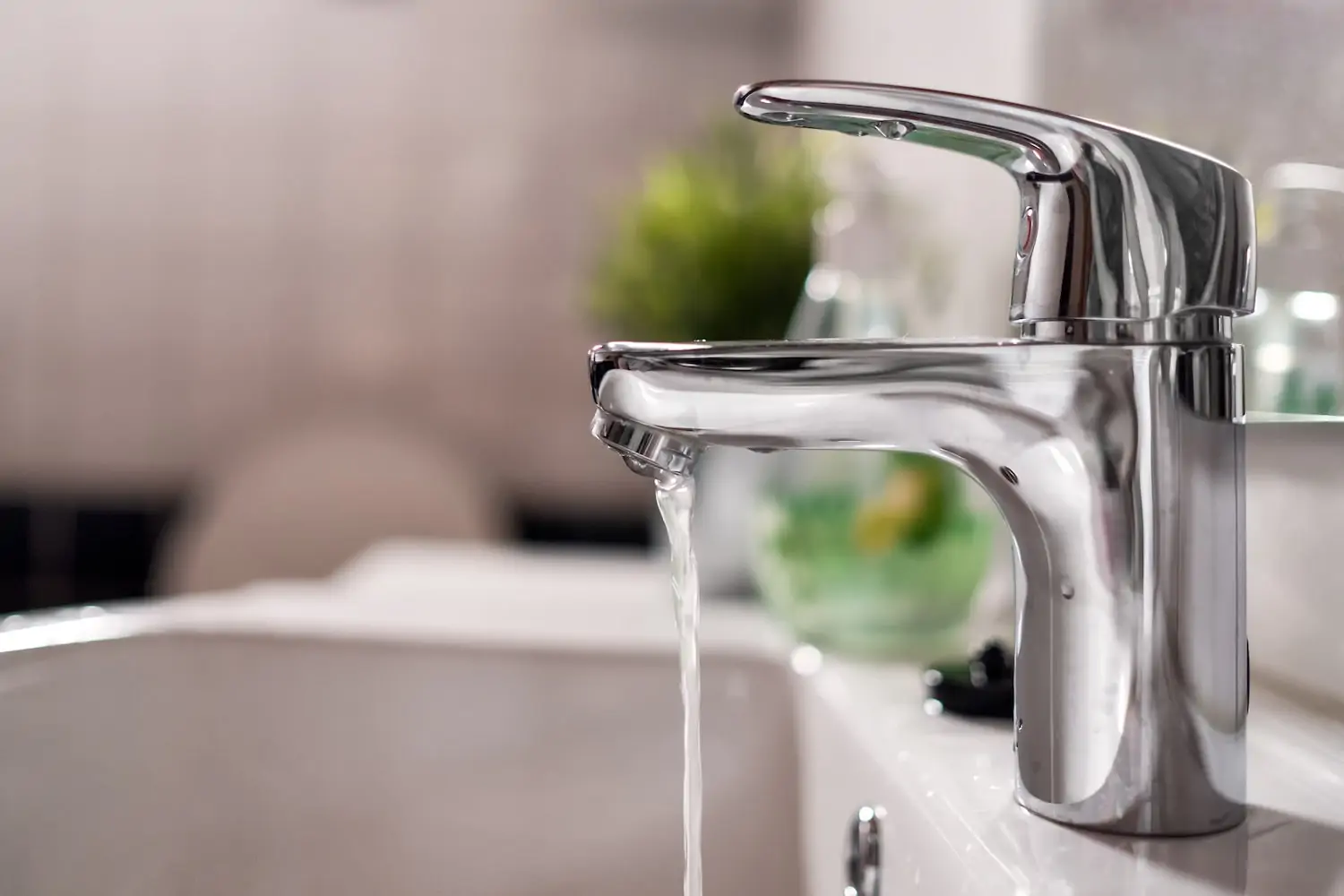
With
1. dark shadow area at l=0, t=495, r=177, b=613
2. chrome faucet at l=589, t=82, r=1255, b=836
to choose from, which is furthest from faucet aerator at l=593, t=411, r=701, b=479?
dark shadow area at l=0, t=495, r=177, b=613

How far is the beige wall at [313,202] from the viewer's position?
1713 mm

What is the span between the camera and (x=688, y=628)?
335 mm

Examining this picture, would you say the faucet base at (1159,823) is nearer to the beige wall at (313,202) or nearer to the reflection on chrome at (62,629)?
the reflection on chrome at (62,629)

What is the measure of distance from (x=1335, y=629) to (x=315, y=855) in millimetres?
405

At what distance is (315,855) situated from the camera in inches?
19.7

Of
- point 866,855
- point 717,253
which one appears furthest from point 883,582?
point 717,253

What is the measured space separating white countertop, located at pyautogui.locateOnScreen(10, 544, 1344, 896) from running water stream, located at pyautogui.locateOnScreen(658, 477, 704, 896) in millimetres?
60

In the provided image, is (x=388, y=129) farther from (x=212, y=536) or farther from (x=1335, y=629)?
(x=1335, y=629)

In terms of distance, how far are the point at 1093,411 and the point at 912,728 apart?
0.16 meters

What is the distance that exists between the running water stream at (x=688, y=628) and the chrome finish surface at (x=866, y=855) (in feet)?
0.18

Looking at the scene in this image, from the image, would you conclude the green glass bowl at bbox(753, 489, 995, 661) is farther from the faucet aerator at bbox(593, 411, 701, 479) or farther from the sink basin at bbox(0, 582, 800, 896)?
the faucet aerator at bbox(593, 411, 701, 479)

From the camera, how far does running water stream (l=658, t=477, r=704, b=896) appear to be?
32 cm

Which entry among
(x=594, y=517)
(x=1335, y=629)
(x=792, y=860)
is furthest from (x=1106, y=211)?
(x=594, y=517)

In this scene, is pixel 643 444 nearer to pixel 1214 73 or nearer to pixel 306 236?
pixel 1214 73
